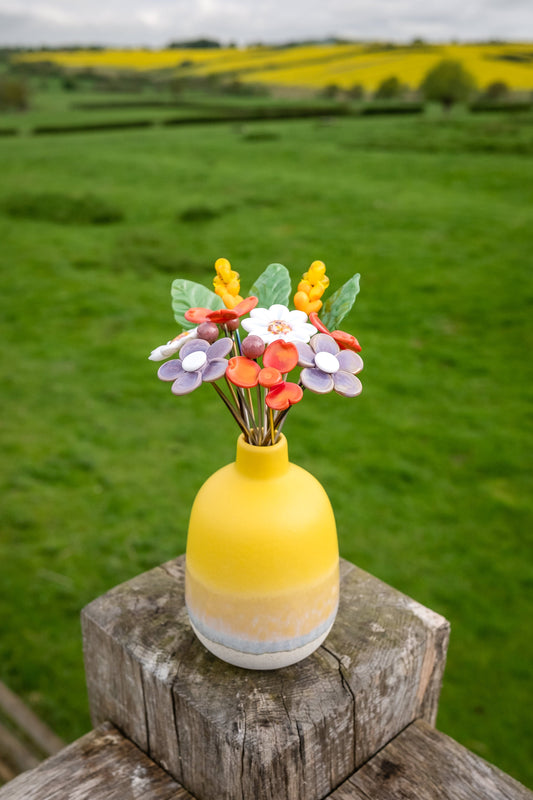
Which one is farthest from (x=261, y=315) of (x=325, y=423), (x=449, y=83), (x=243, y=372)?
(x=449, y=83)

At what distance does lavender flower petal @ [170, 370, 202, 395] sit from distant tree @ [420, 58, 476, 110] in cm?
2247

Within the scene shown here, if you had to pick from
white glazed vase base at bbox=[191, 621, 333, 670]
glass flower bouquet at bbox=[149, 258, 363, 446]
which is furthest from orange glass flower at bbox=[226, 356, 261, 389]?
white glazed vase base at bbox=[191, 621, 333, 670]

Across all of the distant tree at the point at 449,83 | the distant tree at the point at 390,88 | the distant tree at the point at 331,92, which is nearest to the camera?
the distant tree at the point at 449,83

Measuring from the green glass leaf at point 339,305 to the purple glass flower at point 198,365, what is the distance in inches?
8.7

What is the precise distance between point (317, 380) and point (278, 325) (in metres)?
0.13

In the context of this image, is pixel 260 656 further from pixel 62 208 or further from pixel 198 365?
pixel 62 208

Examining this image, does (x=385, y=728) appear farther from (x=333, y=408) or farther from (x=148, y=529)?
(x=333, y=408)

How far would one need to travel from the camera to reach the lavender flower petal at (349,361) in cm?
96

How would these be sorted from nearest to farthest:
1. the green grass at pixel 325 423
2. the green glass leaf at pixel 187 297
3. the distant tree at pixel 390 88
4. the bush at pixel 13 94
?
the green glass leaf at pixel 187 297 → the green grass at pixel 325 423 → the bush at pixel 13 94 → the distant tree at pixel 390 88

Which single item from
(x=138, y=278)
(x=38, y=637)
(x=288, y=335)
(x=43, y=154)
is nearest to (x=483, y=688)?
(x=38, y=637)

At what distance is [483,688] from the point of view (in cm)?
236

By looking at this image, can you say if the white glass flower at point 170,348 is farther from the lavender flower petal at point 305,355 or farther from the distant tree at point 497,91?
the distant tree at point 497,91

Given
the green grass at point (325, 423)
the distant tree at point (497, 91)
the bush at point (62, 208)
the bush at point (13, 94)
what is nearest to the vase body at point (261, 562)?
the green grass at point (325, 423)

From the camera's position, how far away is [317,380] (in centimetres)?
92
